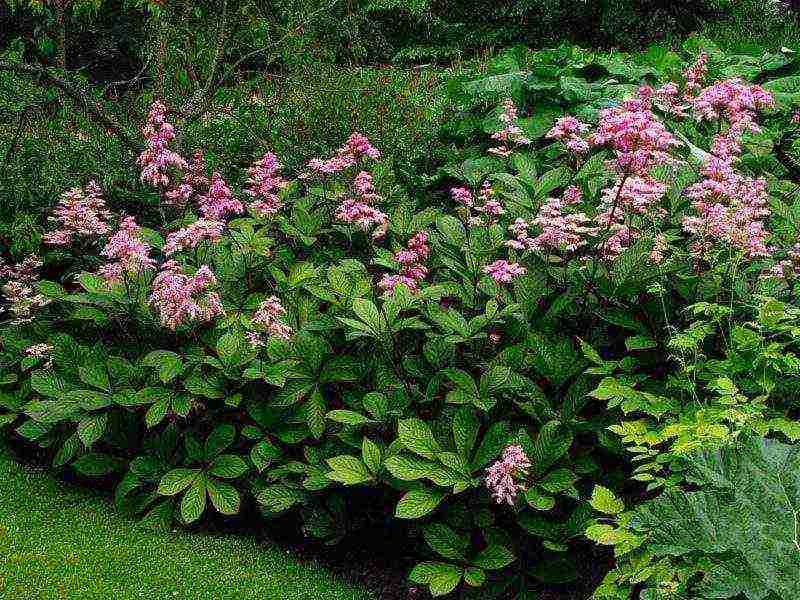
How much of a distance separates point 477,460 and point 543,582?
51 centimetres

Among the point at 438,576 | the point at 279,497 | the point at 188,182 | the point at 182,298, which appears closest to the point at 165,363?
the point at 182,298

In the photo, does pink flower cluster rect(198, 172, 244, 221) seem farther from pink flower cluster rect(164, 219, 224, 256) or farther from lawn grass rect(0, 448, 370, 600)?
lawn grass rect(0, 448, 370, 600)

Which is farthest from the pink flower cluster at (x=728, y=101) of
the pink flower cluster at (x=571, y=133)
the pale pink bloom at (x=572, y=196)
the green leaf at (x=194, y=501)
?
the green leaf at (x=194, y=501)

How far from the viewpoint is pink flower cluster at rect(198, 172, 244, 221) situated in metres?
3.95

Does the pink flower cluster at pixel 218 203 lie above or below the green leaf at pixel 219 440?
above

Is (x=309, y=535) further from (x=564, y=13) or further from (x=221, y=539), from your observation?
(x=564, y=13)

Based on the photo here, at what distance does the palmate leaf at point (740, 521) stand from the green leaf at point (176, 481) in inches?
66.7

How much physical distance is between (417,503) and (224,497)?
75 cm

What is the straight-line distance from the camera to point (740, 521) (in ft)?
6.59

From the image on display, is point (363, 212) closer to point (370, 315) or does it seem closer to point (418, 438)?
point (370, 315)

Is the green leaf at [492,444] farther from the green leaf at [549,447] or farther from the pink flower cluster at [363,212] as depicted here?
the pink flower cluster at [363,212]

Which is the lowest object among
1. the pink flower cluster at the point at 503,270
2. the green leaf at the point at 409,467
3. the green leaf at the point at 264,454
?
the green leaf at the point at 264,454

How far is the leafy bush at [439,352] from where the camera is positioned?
2979 millimetres

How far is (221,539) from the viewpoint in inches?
132
